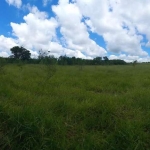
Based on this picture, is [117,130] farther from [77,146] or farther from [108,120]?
[77,146]

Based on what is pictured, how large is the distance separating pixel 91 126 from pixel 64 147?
3.42 feet

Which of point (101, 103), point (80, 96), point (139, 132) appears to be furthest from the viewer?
point (80, 96)

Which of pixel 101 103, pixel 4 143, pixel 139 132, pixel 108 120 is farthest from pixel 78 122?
pixel 4 143

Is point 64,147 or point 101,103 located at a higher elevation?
point 101,103

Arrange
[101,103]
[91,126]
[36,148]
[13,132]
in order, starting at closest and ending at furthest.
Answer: [36,148], [13,132], [91,126], [101,103]

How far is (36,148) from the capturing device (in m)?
3.04

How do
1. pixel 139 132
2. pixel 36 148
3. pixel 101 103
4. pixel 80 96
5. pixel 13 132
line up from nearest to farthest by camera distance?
pixel 36 148 < pixel 13 132 < pixel 139 132 < pixel 101 103 < pixel 80 96

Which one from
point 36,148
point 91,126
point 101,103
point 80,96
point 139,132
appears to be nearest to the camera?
point 36,148

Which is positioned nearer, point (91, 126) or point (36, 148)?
point (36, 148)

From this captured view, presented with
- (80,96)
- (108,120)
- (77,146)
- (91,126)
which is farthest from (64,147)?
(80,96)

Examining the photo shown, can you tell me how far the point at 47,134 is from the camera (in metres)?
3.46

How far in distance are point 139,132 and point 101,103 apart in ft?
5.19

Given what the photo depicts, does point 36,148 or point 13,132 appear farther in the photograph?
point 13,132

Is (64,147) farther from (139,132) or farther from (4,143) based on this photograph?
(139,132)
